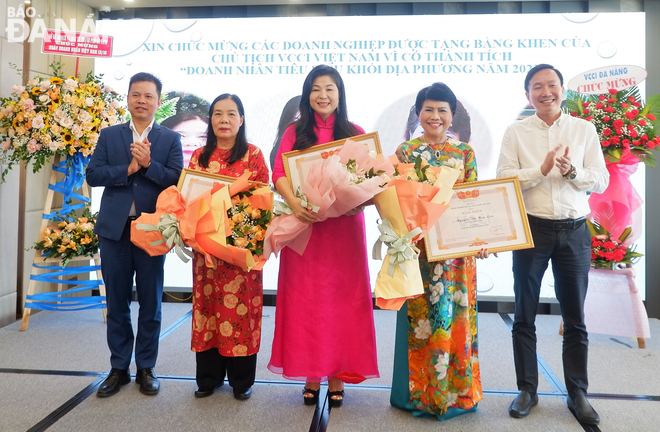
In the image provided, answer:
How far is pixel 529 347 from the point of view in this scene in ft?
7.37

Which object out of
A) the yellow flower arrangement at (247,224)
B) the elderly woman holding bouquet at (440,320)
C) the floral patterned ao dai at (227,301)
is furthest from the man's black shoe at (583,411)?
the yellow flower arrangement at (247,224)

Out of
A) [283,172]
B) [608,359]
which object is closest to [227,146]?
[283,172]

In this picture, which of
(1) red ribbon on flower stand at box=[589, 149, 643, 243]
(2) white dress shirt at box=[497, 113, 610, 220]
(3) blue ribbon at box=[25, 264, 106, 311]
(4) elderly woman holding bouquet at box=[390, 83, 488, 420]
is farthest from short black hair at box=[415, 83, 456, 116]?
(3) blue ribbon at box=[25, 264, 106, 311]

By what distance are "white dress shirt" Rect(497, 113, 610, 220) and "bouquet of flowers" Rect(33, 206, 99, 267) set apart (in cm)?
311

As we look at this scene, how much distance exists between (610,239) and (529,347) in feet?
5.50

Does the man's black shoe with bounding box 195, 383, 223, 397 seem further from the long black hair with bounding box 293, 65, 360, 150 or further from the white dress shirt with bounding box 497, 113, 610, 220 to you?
the white dress shirt with bounding box 497, 113, 610, 220

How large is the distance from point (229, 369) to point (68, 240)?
6.62ft

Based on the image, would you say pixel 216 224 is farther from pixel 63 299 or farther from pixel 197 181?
pixel 63 299

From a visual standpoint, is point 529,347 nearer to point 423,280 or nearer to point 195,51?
point 423,280

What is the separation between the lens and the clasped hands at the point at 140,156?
2295 millimetres

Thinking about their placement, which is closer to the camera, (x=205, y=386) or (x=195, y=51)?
(x=205, y=386)

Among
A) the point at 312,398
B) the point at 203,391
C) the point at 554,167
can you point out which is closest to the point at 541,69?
the point at 554,167

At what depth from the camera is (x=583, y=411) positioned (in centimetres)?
216

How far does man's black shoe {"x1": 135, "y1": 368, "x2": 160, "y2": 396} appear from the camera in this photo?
2389 mm
